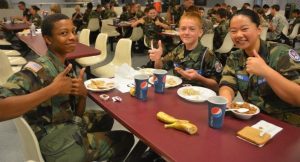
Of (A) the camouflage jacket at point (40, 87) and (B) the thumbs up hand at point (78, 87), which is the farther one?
(B) the thumbs up hand at point (78, 87)

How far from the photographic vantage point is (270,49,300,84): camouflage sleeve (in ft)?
A: 5.07

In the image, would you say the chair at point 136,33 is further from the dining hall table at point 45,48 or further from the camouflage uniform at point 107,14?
the dining hall table at point 45,48

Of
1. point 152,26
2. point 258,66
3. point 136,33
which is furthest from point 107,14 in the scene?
point 258,66

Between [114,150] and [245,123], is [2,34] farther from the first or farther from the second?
[245,123]

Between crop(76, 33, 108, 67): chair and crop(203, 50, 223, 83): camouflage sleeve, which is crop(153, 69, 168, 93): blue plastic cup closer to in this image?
crop(203, 50, 223, 83): camouflage sleeve

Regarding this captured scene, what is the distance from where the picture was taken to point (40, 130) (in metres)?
1.43

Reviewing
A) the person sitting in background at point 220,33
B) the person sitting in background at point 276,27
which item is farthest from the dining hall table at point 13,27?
the person sitting in background at point 276,27

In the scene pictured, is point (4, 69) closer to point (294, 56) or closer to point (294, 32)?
point (294, 56)

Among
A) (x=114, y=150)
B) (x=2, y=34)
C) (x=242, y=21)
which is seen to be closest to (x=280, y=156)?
(x=242, y=21)

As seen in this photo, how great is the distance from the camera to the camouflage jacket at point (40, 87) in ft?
4.33

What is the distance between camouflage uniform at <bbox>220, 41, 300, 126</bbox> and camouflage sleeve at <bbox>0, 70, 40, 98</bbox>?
46.6 inches

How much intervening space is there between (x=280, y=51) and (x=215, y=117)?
68 cm

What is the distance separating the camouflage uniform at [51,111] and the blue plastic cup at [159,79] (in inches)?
14.8

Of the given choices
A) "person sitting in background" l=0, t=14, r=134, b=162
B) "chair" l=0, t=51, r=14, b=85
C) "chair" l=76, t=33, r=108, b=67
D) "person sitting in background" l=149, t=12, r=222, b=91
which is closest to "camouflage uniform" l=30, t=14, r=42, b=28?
"chair" l=76, t=33, r=108, b=67
